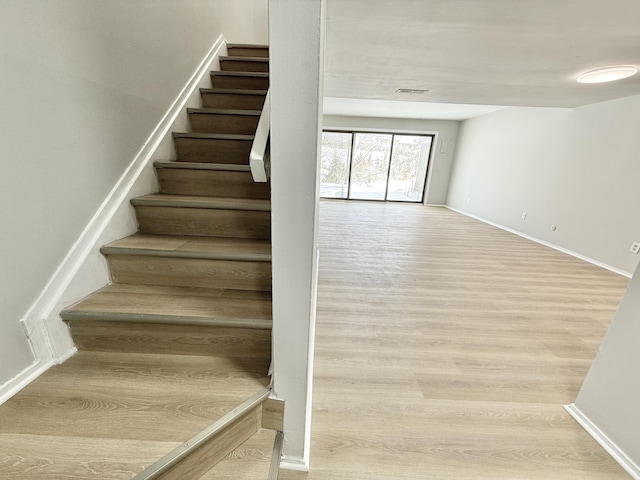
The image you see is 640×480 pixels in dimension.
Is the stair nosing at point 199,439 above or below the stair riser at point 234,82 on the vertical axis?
below

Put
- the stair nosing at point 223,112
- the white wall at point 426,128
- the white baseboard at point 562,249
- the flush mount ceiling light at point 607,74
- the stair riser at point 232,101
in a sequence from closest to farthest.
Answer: the stair nosing at point 223,112
the stair riser at point 232,101
the flush mount ceiling light at point 607,74
the white baseboard at point 562,249
the white wall at point 426,128

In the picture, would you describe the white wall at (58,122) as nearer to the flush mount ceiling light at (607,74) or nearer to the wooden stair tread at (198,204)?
the wooden stair tread at (198,204)

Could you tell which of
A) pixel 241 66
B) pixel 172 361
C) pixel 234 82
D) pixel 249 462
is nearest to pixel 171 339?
pixel 172 361

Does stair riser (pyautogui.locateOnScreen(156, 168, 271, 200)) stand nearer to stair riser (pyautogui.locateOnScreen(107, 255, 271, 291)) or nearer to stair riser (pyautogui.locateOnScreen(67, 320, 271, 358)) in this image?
stair riser (pyautogui.locateOnScreen(107, 255, 271, 291))

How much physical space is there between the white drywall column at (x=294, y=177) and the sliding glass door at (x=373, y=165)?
23.0ft

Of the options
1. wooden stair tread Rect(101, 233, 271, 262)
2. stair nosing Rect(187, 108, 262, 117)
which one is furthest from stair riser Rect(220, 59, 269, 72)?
wooden stair tread Rect(101, 233, 271, 262)

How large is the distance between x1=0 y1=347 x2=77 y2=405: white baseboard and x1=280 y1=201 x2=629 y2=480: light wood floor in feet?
3.14

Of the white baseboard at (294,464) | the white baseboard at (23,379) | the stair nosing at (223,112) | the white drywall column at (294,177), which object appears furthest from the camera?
the stair nosing at (223,112)

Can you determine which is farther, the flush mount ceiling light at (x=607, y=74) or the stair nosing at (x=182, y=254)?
the flush mount ceiling light at (x=607, y=74)

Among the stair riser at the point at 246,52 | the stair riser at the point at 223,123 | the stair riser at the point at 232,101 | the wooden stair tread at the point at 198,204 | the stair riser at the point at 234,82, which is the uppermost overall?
the stair riser at the point at 246,52

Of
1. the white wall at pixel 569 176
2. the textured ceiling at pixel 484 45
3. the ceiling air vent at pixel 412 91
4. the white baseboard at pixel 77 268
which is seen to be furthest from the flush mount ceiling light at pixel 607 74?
the white baseboard at pixel 77 268

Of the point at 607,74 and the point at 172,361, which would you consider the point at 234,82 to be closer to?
the point at 172,361

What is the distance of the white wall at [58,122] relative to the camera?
85cm

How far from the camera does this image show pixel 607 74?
8.42 feet
